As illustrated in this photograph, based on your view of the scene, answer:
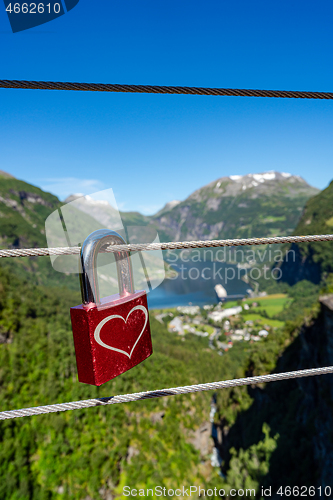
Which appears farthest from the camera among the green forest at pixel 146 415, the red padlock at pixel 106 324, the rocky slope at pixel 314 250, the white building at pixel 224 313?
the rocky slope at pixel 314 250

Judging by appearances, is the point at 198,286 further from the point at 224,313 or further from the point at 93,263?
the point at 93,263

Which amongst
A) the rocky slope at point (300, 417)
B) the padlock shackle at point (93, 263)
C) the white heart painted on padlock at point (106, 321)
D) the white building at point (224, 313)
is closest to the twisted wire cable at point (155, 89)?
the padlock shackle at point (93, 263)

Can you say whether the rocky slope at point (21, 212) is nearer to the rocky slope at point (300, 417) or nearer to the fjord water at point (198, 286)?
the rocky slope at point (300, 417)

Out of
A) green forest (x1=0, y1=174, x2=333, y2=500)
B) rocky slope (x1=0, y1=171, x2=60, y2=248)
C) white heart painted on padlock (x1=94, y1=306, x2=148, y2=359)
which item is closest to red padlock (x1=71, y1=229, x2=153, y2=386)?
white heart painted on padlock (x1=94, y1=306, x2=148, y2=359)

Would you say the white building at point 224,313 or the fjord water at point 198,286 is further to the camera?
the fjord water at point 198,286

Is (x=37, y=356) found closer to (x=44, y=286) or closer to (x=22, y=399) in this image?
(x=22, y=399)

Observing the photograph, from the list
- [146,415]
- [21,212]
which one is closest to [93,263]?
[146,415]
